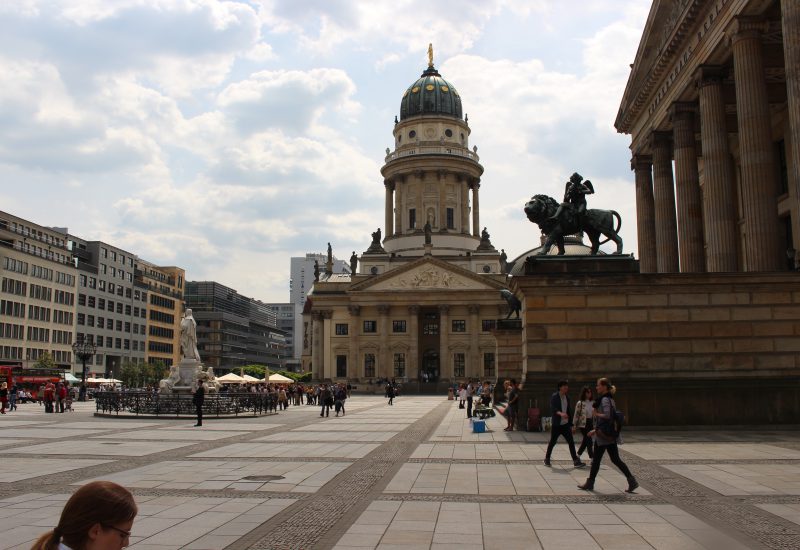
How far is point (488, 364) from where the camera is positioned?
334 feet

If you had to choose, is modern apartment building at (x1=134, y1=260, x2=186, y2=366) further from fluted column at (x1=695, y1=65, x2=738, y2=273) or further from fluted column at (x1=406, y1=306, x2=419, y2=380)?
fluted column at (x1=695, y1=65, x2=738, y2=273)

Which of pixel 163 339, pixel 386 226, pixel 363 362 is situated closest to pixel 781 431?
pixel 363 362

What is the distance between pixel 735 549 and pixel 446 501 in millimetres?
4500

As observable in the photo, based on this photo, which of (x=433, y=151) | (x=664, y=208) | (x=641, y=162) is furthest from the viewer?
(x=433, y=151)

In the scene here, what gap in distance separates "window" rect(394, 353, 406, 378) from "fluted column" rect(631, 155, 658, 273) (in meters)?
62.5

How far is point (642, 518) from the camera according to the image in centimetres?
1023

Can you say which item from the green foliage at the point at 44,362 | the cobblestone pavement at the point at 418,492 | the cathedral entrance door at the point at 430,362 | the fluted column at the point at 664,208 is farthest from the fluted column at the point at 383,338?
the cobblestone pavement at the point at 418,492

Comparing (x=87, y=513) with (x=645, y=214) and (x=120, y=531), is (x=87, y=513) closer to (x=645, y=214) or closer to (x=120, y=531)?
→ (x=120, y=531)

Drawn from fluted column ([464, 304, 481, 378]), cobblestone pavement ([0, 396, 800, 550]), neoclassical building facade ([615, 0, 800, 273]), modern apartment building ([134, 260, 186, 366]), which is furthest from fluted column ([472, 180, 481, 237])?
cobblestone pavement ([0, 396, 800, 550])

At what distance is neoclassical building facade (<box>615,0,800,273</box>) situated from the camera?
85.9ft

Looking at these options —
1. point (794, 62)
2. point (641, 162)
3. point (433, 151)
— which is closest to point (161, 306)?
point (433, 151)

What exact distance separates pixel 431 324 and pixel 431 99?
4004 centimetres

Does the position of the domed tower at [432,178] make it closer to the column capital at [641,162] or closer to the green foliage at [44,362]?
the green foliage at [44,362]

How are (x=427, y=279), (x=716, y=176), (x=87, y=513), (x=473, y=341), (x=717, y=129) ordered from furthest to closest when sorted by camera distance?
(x=427, y=279) < (x=473, y=341) < (x=717, y=129) < (x=716, y=176) < (x=87, y=513)
